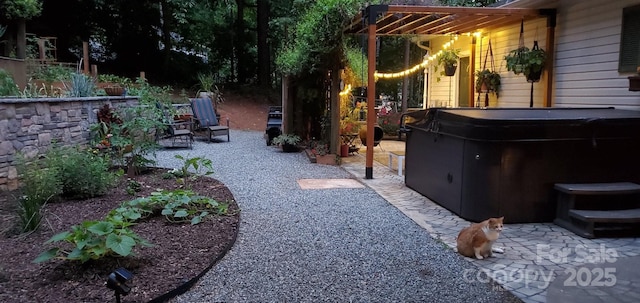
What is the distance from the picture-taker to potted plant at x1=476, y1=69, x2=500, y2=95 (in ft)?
25.3

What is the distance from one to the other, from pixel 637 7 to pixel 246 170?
17.1 ft

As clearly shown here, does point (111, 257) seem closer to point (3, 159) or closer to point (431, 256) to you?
point (431, 256)

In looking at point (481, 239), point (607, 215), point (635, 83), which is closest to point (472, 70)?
point (635, 83)

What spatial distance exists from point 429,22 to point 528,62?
5.37ft

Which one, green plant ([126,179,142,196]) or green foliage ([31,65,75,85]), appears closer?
green plant ([126,179,142,196])

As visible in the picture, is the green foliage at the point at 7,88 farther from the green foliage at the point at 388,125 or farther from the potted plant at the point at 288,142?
the green foliage at the point at 388,125

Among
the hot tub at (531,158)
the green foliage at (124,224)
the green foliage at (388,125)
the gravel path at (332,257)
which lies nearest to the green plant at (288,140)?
the green foliage at (388,125)

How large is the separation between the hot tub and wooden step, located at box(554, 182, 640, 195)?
9cm

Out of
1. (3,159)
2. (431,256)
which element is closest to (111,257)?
(431,256)

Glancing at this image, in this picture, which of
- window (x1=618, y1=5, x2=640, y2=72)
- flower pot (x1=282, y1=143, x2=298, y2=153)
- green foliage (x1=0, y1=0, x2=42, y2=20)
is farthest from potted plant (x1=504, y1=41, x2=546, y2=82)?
green foliage (x1=0, y1=0, x2=42, y2=20)

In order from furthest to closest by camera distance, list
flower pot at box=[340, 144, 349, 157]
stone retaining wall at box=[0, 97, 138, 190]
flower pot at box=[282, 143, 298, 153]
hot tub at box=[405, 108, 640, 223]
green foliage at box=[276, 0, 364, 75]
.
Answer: flower pot at box=[282, 143, 298, 153]
flower pot at box=[340, 144, 349, 157]
green foliage at box=[276, 0, 364, 75]
stone retaining wall at box=[0, 97, 138, 190]
hot tub at box=[405, 108, 640, 223]

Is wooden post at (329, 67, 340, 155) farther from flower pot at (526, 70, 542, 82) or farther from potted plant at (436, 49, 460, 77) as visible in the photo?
flower pot at (526, 70, 542, 82)

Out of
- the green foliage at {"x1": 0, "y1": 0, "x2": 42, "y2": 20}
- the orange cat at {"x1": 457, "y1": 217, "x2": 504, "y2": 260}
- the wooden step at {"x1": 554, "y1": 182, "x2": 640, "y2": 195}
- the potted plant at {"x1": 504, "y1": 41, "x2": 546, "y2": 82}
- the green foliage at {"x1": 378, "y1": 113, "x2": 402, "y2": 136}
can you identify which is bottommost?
the orange cat at {"x1": 457, "y1": 217, "x2": 504, "y2": 260}

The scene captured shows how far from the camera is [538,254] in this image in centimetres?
336
